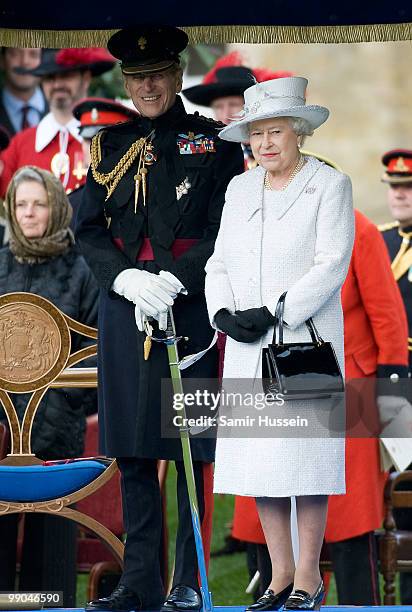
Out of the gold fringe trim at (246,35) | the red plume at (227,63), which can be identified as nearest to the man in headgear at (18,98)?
the red plume at (227,63)

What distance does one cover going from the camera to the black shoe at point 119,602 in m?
5.84

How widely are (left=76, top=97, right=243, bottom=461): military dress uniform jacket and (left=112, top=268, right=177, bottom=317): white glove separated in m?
0.07

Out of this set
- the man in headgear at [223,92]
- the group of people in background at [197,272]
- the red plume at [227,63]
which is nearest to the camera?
the group of people in background at [197,272]

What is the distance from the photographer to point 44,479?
21.6 ft

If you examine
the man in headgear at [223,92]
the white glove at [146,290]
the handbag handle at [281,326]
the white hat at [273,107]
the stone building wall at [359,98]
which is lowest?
the handbag handle at [281,326]

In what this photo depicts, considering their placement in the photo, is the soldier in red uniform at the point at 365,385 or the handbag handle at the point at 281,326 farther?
the soldier in red uniform at the point at 365,385

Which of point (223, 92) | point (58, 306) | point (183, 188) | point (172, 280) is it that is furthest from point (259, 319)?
point (223, 92)

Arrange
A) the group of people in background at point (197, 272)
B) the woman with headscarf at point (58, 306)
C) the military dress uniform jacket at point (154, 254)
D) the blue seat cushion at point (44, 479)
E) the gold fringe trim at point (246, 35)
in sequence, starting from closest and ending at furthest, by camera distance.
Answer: the group of people in background at point (197, 272) → the military dress uniform jacket at point (154, 254) → the gold fringe trim at point (246, 35) → the blue seat cushion at point (44, 479) → the woman with headscarf at point (58, 306)

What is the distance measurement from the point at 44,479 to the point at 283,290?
4.71 ft

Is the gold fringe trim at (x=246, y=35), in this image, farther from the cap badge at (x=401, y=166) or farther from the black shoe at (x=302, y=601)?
the cap badge at (x=401, y=166)

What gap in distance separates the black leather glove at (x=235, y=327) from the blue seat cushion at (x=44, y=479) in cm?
115

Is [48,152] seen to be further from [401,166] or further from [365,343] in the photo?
[365,343]

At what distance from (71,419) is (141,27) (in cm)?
194

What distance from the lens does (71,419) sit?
720cm
